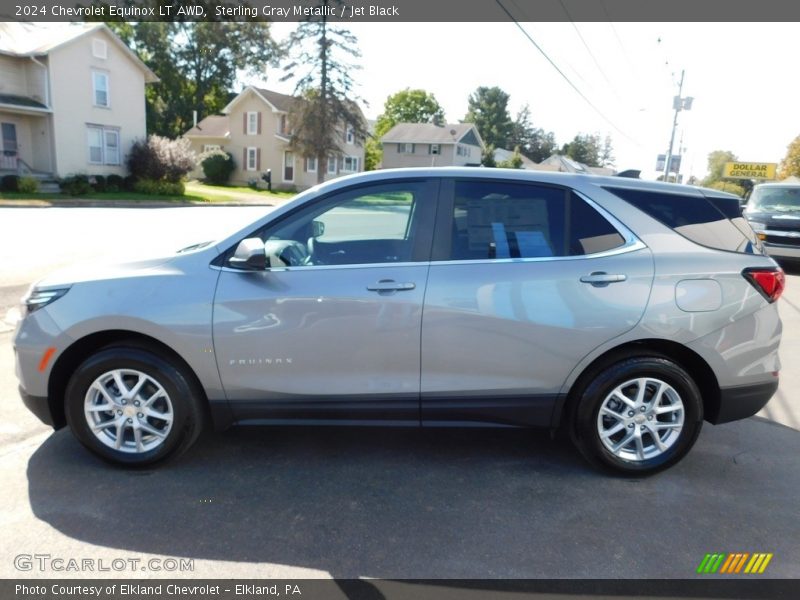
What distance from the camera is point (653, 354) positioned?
3.76 m

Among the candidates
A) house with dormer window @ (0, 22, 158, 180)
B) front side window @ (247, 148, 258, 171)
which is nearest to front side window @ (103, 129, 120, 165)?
house with dormer window @ (0, 22, 158, 180)

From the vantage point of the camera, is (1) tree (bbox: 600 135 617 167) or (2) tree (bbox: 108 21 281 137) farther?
(1) tree (bbox: 600 135 617 167)

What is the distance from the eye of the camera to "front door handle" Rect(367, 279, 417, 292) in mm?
3580

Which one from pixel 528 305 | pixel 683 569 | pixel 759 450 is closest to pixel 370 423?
pixel 528 305

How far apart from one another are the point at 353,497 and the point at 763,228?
42.9 ft

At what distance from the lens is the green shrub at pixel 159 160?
3206cm

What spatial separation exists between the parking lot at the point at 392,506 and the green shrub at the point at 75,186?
86.5 ft

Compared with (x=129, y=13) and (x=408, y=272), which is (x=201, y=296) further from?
(x=129, y=13)

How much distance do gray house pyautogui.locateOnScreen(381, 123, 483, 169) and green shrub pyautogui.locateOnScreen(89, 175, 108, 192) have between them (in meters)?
32.2

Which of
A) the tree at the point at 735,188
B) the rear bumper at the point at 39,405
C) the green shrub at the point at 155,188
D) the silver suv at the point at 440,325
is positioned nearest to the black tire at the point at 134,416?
the silver suv at the point at 440,325

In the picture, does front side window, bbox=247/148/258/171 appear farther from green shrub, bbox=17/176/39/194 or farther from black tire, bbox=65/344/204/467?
black tire, bbox=65/344/204/467

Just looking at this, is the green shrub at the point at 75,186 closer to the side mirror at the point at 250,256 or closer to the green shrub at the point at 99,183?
the green shrub at the point at 99,183

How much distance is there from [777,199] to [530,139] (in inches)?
4394

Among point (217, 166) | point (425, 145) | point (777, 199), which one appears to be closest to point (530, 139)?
point (425, 145)
